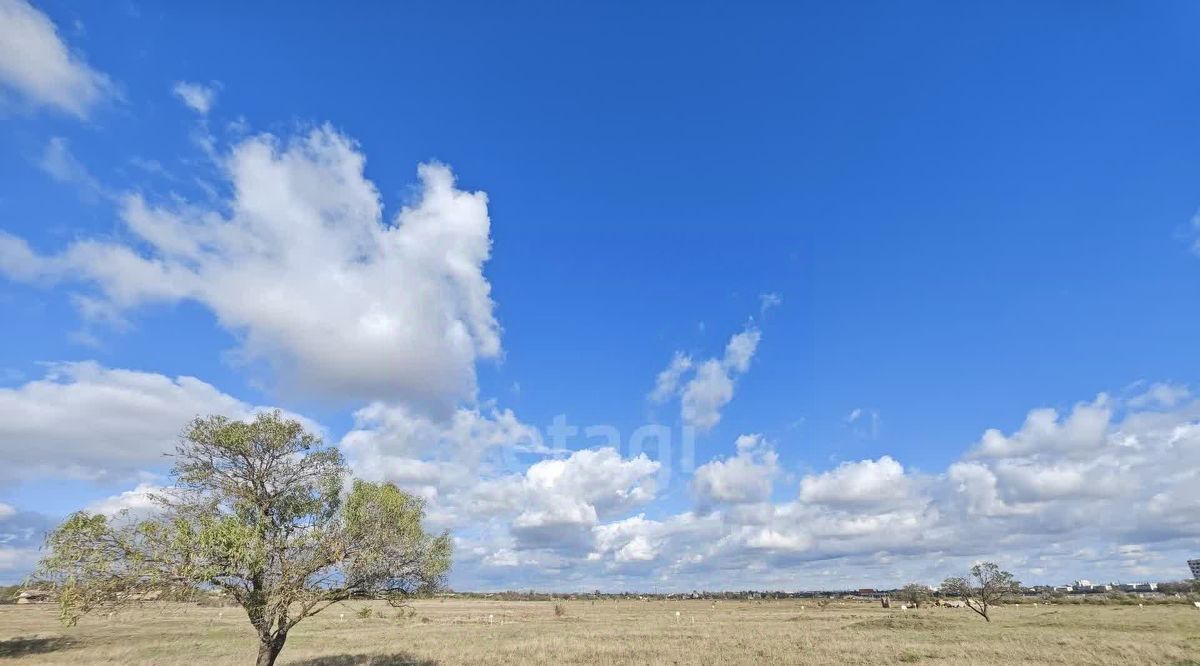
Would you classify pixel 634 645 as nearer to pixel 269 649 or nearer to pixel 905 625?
pixel 269 649

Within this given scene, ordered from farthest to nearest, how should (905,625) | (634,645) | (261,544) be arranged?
(905,625) → (634,645) → (261,544)

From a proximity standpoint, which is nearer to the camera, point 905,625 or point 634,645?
point 634,645

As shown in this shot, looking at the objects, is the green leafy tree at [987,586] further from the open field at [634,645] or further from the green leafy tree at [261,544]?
the green leafy tree at [261,544]

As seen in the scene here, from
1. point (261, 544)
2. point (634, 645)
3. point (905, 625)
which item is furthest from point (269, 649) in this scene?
point (905, 625)

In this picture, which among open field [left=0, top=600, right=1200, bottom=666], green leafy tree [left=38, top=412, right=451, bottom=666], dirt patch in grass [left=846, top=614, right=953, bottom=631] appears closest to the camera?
green leafy tree [left=38, top=412, right=451, bottom=666]

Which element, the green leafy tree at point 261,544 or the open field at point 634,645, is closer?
the green leafy tree at point 261,544

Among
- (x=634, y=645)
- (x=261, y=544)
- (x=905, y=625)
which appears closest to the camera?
(x=261, y=544)

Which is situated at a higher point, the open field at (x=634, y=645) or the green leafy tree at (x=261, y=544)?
the green leafy tree at (x=261, y=544)

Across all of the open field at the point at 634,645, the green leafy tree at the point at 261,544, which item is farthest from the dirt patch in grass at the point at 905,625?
the green leafy tree at the point at 261,544

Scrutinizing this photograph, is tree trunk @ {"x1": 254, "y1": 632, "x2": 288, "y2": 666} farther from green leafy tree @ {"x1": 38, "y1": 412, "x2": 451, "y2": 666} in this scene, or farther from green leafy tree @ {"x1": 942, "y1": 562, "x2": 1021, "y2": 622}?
green leafy tree @ {"x1": 942, "y1": 562, "x2": 1021, "y2": 622}

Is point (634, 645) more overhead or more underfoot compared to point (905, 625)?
more underfoot

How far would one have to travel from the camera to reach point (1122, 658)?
35.3 m

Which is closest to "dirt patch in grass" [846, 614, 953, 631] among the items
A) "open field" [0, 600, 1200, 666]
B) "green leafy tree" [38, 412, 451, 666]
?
"open field" [0, 600, 1200, 666]

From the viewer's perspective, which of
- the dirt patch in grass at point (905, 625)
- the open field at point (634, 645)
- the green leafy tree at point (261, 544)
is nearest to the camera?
the green leafy tree at point (261, 544)
